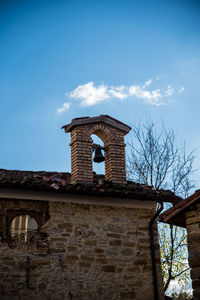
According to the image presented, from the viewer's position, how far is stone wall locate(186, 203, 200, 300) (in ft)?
22.4

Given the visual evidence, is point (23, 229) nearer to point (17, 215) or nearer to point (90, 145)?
point (17, 215)

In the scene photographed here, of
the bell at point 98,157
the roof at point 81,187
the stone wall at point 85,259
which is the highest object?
the bell at point 98,157

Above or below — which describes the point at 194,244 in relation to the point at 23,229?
below

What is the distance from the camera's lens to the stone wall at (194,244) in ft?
22.4

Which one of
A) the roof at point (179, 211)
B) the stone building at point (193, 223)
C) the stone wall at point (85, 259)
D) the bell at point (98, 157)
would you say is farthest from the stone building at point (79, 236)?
the stone building at point (193, 223)

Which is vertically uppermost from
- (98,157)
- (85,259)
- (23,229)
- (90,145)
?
(90,145)

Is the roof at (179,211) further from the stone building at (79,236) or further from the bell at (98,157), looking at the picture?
the bell at (98,157)

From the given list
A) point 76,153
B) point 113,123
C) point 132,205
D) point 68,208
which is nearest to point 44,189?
point 68,208

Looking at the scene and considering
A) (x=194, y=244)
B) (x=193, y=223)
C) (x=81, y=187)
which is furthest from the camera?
(x=81, y=187)

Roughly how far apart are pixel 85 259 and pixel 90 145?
2.69m

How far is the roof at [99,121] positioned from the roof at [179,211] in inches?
128

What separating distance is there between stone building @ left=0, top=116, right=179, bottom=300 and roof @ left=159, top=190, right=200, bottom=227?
1366 mm

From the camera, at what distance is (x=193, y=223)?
23.4 feet

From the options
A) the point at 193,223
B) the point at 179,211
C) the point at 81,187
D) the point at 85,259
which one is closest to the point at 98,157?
the point at 81,187
